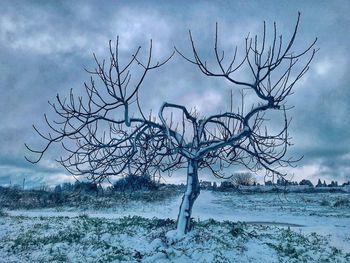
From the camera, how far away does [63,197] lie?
34.6 meters

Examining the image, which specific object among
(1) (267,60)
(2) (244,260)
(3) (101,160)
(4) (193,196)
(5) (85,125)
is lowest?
(2) (244,260)

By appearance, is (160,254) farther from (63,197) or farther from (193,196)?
(63,197)

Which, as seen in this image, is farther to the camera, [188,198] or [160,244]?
[188,198]

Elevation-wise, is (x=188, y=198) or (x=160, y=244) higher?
(x=188, y=198)

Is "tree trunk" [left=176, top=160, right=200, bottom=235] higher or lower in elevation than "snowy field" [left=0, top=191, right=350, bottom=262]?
higher

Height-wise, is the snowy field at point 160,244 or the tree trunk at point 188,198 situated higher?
the tree trunk at point 188,198

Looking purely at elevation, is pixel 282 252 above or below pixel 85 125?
below

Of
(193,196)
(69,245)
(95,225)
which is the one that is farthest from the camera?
(95,225)

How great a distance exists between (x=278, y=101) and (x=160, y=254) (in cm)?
450

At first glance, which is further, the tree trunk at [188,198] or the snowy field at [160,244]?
the tree trunk at [188,198]

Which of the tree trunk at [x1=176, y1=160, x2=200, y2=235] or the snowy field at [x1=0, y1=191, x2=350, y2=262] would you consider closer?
the snowy field at [x1=0, y1=191, x2=350, y2=262]

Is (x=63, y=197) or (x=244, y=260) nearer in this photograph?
(x=244, y=260)

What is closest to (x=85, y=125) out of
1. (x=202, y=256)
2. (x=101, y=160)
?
(x=101, y=160)

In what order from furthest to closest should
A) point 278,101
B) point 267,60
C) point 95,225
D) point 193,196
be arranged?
point 95,225
point 193,196
point 278,101
point 267,60
